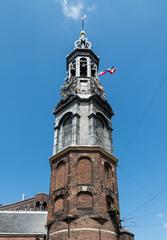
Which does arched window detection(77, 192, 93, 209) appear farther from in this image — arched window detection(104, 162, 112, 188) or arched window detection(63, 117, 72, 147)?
arched window detection(63, 117, 72, 147)

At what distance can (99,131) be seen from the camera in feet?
79.2

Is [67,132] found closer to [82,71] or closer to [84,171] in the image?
[84,171]

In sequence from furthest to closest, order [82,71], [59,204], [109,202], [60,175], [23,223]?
[82,71]
[23,223]
[60,175]
[109,202]
[59,204]

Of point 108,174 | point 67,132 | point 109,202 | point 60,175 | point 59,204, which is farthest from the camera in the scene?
point 67,132

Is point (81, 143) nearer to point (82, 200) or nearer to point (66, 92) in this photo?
point (82, 200)

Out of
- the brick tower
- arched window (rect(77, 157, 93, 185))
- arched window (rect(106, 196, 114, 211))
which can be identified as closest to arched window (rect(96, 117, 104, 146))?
the brick tower

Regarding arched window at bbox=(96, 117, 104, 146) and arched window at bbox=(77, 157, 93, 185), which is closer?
arched window at bbox=(77, 157, 93, 185)

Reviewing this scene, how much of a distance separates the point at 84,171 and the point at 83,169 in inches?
7.6

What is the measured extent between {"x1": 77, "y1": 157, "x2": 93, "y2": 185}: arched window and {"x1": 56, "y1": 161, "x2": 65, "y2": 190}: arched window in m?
1.37

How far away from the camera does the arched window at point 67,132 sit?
23.3 metres

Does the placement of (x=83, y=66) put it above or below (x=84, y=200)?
above

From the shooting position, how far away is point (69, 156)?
70.9 ft

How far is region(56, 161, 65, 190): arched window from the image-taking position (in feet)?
68.7

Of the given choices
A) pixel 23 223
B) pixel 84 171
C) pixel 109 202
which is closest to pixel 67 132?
pixel 84 171
